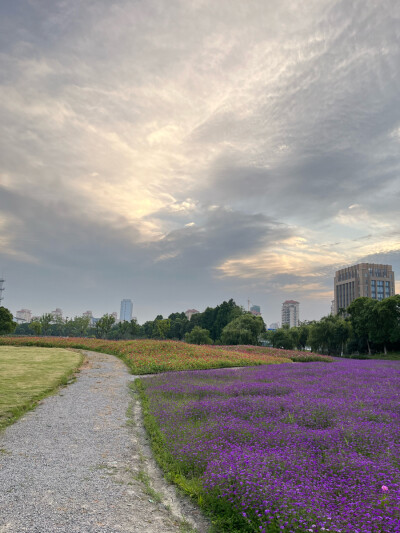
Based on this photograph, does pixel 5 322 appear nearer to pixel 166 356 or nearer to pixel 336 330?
pixel 166 356

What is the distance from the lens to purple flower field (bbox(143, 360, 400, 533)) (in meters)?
4.73

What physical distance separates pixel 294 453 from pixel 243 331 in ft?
167

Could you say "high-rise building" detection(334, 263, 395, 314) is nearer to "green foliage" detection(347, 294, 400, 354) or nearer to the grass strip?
"green foliage" detection(347, 294, 400, 354)

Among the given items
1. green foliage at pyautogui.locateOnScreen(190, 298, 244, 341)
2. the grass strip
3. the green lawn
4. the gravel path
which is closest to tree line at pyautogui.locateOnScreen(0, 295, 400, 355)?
green foliage at pyautogui.locateOnScreen(190, 298, 244, 341)

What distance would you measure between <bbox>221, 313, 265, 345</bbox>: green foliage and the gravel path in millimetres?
46777

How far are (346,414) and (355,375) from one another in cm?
1045

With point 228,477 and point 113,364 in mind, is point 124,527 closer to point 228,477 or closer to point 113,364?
point 228,477

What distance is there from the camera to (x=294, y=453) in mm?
6879

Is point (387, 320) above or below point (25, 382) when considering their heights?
above

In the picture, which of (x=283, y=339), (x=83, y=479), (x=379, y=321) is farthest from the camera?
(x=283, y=339)

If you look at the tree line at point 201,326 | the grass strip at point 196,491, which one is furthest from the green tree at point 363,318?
the grass strip at point 196,491

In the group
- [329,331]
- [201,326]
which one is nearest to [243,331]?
[329,331]

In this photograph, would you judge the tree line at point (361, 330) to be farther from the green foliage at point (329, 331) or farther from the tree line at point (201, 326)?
the tree line at point (201, 326)

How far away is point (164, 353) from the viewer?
29.0 m
